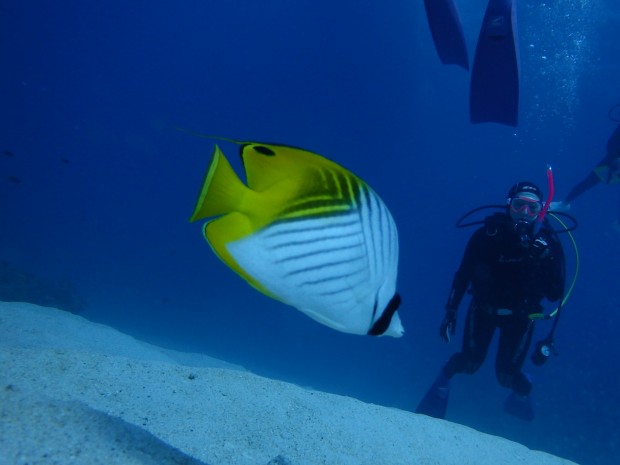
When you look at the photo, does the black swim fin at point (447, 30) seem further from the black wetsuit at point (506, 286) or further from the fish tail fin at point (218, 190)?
the fish tail fin at point (218, 190)

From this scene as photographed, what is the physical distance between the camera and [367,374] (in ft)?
87.5

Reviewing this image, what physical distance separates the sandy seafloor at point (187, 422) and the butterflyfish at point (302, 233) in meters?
1.45

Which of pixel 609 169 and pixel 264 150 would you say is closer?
pixel 264 150

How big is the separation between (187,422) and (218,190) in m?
2.07

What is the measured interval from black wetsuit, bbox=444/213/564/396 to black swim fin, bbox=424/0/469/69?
2.52 metres

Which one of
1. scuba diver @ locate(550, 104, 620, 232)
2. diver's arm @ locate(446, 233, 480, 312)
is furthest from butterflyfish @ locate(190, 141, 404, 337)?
scuba diver @ locate(550, 104, 620, 232)

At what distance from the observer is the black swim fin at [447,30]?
5.07 meters

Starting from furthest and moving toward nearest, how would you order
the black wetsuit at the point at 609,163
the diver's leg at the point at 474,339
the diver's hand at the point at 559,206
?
the black wetsuit at the point at 609,163
the diver's hand at the point at 559,206
the diver's leg at the point at 474,339

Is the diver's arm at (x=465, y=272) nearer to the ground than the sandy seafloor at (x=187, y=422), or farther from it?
farther from it

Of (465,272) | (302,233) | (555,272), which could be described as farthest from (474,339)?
(302,233)

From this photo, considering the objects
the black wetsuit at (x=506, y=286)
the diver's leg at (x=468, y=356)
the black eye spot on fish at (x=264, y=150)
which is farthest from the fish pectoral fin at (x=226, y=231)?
the diver's leg at (x=468, y=356)

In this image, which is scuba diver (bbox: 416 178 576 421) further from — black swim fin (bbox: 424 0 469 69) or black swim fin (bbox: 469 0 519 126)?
black swim fin (bbox: 424 0 469 69)

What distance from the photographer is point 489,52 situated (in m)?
5.50

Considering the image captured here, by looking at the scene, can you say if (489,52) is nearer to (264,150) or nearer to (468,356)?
(468,356)
